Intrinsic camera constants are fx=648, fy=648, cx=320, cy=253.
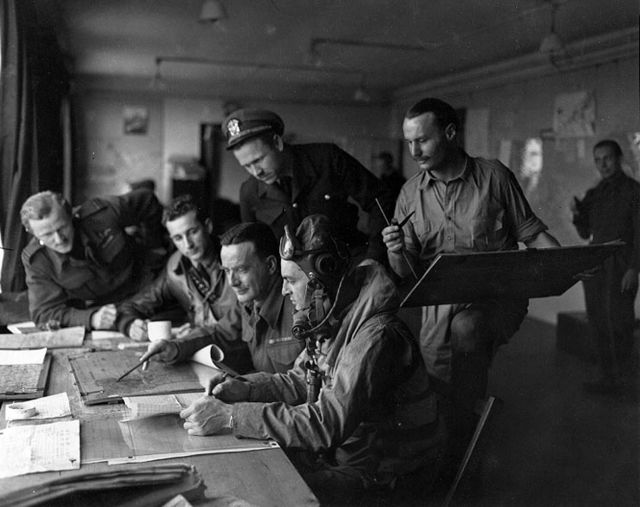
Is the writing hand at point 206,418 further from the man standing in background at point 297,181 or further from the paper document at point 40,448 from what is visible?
the man standing in background at point 297,181

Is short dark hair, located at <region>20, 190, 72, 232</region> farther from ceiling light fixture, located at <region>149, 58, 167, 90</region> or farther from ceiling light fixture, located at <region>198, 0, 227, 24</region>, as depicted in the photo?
ceiling light fixture, located at <region>198, 0, 227, 24</region>

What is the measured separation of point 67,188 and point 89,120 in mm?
287

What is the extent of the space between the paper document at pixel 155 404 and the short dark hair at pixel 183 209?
83cm

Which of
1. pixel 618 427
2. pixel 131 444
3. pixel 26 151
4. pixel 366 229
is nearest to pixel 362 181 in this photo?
pixel 366 229

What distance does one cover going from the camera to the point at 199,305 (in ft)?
8.52

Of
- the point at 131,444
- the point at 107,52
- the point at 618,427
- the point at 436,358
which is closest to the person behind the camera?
the point at 131,444

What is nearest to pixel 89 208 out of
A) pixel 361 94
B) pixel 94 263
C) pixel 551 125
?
pixel 94 263

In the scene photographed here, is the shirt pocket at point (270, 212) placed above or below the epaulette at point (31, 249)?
above

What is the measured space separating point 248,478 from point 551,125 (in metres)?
1.66

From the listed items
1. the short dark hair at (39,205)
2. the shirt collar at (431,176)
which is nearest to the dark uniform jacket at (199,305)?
the short dark hair at (39,205)

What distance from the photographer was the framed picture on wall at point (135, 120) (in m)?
2.15

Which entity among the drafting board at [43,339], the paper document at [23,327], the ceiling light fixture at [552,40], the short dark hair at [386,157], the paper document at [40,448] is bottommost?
the paper document at [23,327]

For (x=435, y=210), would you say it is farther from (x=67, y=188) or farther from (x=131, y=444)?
(x=67, y=188)

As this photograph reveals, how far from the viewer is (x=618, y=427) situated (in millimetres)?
2412
